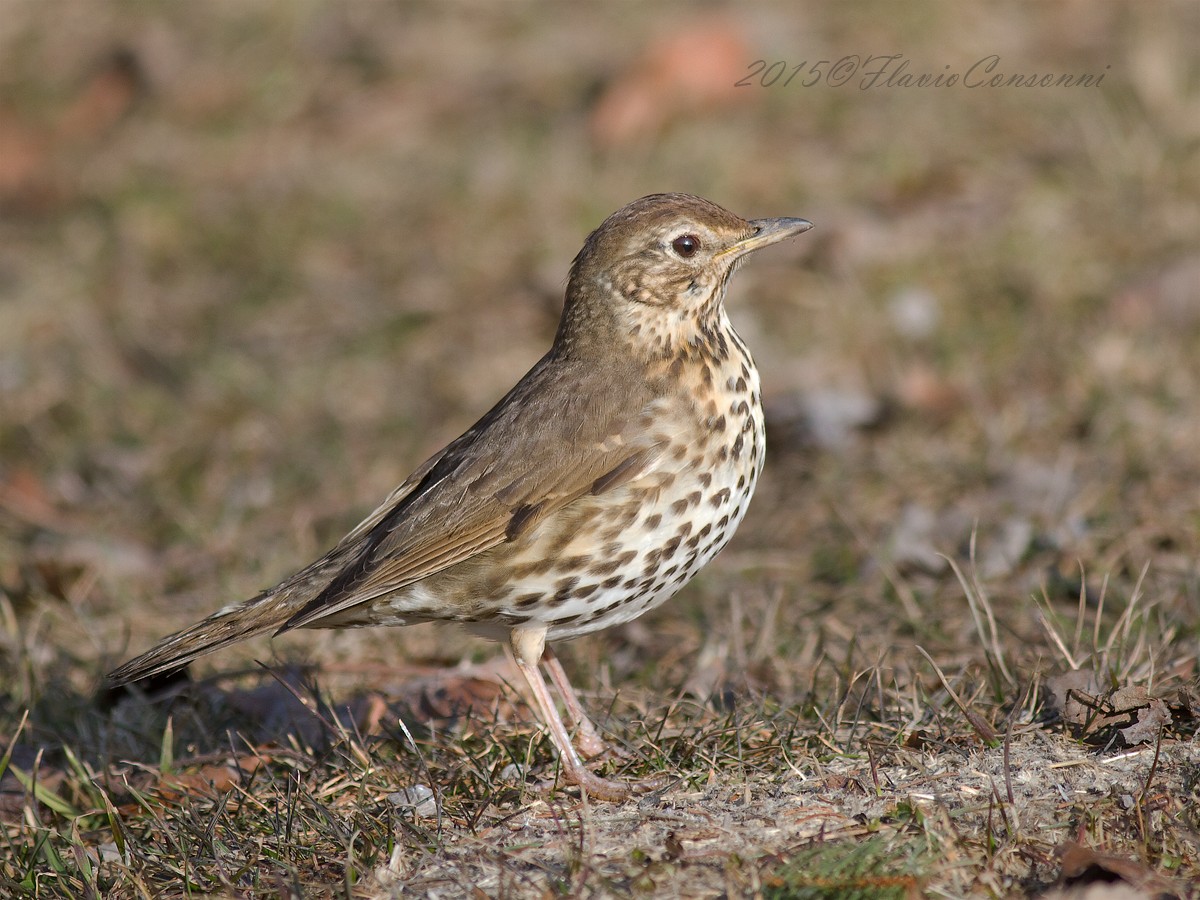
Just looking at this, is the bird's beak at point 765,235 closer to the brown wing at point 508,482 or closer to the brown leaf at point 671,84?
the brown wing at point 508,482

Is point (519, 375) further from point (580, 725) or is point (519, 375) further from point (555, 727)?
point (555, 727)

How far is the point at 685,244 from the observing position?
423cm

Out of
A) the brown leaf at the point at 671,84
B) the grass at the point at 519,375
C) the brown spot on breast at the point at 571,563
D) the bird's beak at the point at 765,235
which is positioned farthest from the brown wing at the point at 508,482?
the brown leaf at the point at 671,84

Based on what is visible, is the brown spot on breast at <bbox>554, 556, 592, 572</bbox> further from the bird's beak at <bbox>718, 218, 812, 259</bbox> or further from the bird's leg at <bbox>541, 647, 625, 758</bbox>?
the bird's beak at <bbox>718, 218, 812, 259</bbox>

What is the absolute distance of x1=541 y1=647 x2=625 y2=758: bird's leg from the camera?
380 centimetres

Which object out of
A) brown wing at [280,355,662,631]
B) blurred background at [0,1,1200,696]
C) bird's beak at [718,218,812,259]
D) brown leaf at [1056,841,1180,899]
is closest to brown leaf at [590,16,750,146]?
blurred background at [0,1,1200,696]

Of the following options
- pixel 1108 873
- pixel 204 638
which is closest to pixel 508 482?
pixel 204 638

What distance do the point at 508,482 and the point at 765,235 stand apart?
1.04 m

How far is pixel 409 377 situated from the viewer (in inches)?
273

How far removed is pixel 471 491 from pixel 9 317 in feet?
14.6

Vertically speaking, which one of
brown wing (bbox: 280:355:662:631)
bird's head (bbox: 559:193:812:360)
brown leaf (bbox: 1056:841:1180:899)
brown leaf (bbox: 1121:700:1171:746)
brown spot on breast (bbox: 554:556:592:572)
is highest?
bird's head (bbox: 559:193:812:360)

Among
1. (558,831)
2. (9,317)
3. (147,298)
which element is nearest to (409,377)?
→ (147,298)

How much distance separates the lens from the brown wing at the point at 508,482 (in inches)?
155

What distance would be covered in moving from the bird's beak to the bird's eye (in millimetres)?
82
